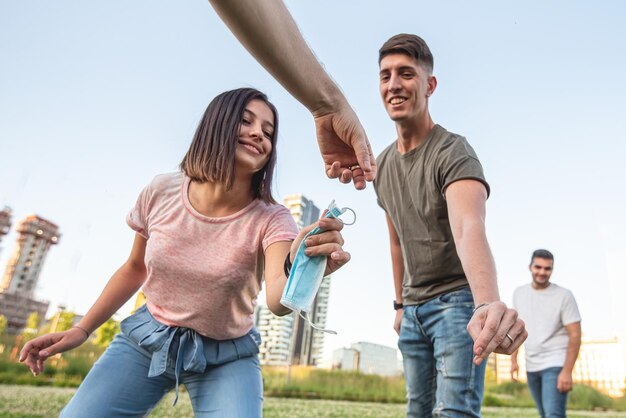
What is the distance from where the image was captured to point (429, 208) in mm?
2604

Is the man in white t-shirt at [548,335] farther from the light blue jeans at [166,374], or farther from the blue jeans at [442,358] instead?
the light blue jeans at [166,374]

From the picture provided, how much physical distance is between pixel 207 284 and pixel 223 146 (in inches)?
24.9

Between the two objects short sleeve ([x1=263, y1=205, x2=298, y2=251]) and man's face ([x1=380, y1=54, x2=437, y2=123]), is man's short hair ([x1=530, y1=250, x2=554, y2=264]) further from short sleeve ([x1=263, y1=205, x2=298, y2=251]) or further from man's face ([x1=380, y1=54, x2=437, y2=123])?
short sleeve ([x1=263, y1=205, x2=298, y2=251])

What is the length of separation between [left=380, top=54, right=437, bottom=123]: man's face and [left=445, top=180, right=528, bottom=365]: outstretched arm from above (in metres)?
0.62

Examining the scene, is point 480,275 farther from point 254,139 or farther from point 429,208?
point 254,139

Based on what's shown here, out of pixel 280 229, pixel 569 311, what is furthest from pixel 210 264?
pixel 569 311

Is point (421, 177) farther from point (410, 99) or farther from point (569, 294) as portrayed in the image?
point (569, 294)

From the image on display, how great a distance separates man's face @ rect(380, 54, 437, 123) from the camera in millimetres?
2730

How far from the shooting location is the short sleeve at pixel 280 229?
2.09 meters

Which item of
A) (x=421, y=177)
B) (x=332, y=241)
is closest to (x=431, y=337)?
(x=421, y=177)

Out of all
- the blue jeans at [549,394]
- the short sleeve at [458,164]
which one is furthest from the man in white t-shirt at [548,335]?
the short sleeve at [458,164]

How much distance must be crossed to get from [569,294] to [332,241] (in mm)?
4505

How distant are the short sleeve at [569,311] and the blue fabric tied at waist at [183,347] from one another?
13.2 ft

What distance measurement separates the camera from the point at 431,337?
2.63m
